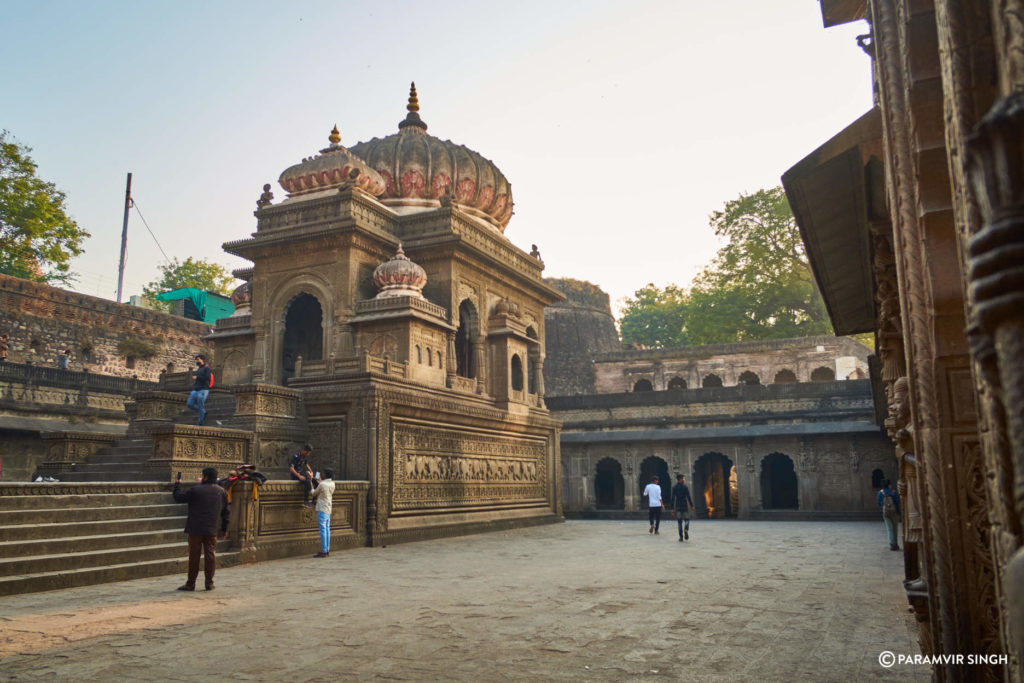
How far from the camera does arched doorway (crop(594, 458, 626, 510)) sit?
83.3 feet

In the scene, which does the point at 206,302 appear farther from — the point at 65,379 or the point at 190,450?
the point at 190,450

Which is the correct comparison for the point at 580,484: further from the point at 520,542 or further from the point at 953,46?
the point at 953,46

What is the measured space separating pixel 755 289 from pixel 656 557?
27221 mm

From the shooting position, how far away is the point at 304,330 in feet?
60.6

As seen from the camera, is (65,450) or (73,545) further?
(65,450)

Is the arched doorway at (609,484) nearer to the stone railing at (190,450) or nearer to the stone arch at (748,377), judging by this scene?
the stone arch at (748,377)

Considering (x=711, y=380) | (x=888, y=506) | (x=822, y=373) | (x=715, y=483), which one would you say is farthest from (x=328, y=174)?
(x=822, y=373)

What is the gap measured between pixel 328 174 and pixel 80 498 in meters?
9.52

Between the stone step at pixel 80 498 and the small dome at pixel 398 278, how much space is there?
6.52 metres

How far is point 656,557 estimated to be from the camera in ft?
34.5

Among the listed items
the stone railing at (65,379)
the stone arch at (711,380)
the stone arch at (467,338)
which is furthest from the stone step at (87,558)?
the stone arch at (711,380)

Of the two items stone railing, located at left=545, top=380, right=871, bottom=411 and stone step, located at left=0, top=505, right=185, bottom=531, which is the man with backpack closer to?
stone step, located at left=0, top=505, right=185, bottom=531

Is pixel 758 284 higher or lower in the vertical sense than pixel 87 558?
higher

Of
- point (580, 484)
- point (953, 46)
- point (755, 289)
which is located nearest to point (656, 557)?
point (953, 46)
